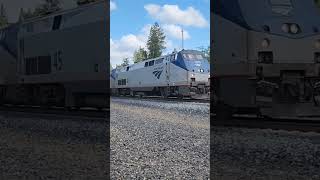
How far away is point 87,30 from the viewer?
9836 mm

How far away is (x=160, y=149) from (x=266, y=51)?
2.83 meters

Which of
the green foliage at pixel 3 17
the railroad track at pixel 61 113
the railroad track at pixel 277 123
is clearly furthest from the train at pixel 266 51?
the green foliage at pixel 3 17

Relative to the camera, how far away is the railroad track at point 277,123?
8.13 meters

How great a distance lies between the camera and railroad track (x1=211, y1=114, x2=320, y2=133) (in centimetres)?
813

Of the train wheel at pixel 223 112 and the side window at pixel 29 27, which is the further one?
the side window at pixel 29 27

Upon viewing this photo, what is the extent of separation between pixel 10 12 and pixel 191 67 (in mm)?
14772

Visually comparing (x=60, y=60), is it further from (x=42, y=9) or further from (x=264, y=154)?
(x=264, y=154)

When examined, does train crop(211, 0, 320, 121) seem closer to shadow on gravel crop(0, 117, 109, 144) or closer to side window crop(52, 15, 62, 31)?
shadow on gravel crop(0, 117, 109, 144)

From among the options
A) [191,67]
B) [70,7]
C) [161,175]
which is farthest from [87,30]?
[191,67]

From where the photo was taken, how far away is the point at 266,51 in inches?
306

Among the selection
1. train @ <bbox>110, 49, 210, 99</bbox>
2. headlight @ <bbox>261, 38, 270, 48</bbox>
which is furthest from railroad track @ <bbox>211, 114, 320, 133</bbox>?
train @ <bbox>110, 49, 210, 99</bbox>

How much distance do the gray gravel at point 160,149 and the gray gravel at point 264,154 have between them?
25 centimetres

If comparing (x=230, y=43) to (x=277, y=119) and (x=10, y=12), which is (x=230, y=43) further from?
(x=10, y=12)

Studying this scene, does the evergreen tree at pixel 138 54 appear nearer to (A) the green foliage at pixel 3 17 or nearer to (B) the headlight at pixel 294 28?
(B) the headlight at pixel 294 28
